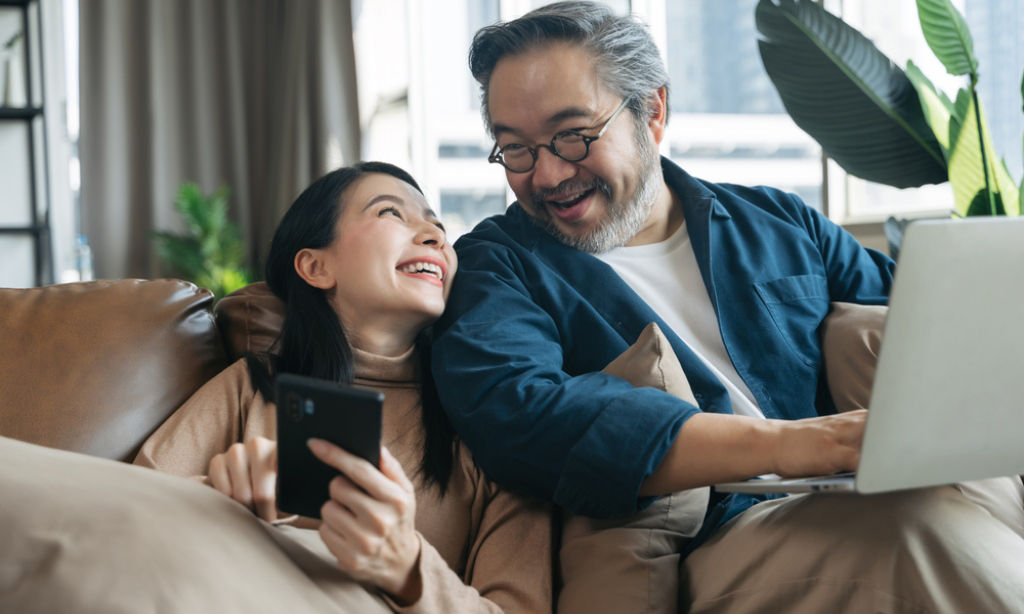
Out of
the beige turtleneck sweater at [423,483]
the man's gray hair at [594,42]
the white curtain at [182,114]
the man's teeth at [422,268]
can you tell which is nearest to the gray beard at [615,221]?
the man's gray hair at [594,42]

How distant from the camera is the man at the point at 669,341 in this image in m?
1.05

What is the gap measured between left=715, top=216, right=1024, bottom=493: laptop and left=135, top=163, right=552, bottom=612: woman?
1.71ft

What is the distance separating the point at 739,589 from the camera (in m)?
1.15

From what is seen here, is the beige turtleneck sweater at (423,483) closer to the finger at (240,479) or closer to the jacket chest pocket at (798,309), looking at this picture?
the finger at (240,479)

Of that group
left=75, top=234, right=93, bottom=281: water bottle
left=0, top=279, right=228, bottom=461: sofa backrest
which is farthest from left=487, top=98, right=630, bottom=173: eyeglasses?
left=75, top=234, right=93, bottom=281: water bottle

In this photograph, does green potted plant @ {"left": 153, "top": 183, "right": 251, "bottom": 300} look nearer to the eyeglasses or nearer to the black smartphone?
the eyeglasses

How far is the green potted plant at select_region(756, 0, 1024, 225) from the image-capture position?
78.5 inches

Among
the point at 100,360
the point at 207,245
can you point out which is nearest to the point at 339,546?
the point at 100,360

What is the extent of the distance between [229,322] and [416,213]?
1.29 feet

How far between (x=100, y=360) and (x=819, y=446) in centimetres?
110

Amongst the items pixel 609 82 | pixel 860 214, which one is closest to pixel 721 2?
pixel 860 214

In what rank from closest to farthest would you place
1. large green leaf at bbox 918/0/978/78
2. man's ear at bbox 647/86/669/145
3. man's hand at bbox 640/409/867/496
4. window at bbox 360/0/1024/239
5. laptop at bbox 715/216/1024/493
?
laptop at bbox 715/216/1024/493 < man's hand at bbox 640/409/867/496 < man's ear at bbox 647/86/669/145 < large green leaf at bbox 918/0/978/78 < window at bbox 360/0/1024/239

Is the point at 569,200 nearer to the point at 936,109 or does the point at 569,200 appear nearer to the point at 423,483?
the point at 423,483

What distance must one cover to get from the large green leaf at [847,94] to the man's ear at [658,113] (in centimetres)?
36
